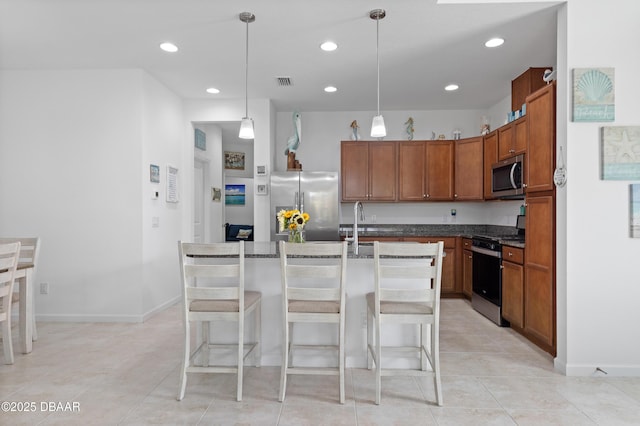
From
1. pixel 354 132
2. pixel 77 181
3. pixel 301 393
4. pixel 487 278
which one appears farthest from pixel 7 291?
pixel 487 278

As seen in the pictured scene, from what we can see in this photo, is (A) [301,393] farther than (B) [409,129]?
No

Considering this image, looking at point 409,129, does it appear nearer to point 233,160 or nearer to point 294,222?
point 294,222

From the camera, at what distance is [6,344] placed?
2.87 metres

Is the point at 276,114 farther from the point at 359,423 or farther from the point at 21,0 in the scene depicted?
the point at 359,423

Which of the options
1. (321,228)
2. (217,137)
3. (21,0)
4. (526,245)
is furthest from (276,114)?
(526,245)

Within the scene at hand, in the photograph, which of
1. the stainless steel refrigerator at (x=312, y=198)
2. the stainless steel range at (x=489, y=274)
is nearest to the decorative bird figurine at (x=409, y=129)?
the stainless steel refrigerator at (x=312, y=198)

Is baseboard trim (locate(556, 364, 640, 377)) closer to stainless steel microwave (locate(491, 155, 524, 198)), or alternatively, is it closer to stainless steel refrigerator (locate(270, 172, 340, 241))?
stainless steel microwave (locate(491, 155, 524, 198))

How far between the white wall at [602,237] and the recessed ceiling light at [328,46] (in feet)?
6.34

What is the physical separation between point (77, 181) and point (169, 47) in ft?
5.90

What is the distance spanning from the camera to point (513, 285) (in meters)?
3.64

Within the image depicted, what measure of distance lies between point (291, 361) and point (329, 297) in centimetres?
82

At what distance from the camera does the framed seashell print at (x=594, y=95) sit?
8.95 feet

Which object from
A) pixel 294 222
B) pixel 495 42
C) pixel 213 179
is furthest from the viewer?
pixel 213 179

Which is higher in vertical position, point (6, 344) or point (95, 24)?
point (95, 24)
